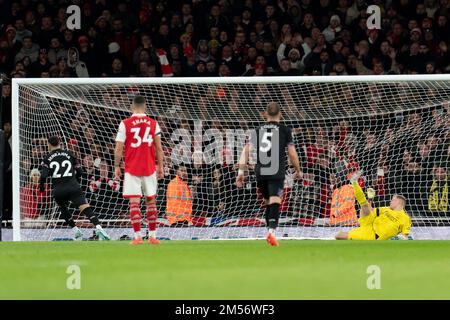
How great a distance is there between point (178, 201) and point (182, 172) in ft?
1.63

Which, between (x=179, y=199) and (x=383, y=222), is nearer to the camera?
(x=383, y=222)

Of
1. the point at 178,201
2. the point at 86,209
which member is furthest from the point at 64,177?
the point at 178,201

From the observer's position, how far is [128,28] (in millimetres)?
23141

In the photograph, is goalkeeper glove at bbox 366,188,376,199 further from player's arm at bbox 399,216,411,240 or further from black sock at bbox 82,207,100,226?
black sock at bbox 82,207,100,226

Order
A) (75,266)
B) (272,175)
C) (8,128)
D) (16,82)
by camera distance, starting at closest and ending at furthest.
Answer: (75,266), (272,175), (16,82), (8,128)

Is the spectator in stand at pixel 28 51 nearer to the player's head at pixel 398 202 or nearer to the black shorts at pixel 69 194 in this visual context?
the black shorts at pixel 69 194

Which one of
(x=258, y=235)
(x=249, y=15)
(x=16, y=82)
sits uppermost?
(x=249, y=15)

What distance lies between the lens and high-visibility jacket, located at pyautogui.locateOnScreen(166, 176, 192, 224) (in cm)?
1752

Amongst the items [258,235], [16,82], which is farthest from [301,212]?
[16,82]

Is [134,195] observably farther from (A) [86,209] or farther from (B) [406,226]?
(B) [406,226]

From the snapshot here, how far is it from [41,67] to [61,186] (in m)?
5.53

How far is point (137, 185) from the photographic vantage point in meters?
14.3

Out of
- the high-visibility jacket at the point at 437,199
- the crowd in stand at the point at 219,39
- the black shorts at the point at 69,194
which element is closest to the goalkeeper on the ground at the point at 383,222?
the high-visibility jacket at the point at 437,199

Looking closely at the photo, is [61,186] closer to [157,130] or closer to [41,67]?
[157,130]
